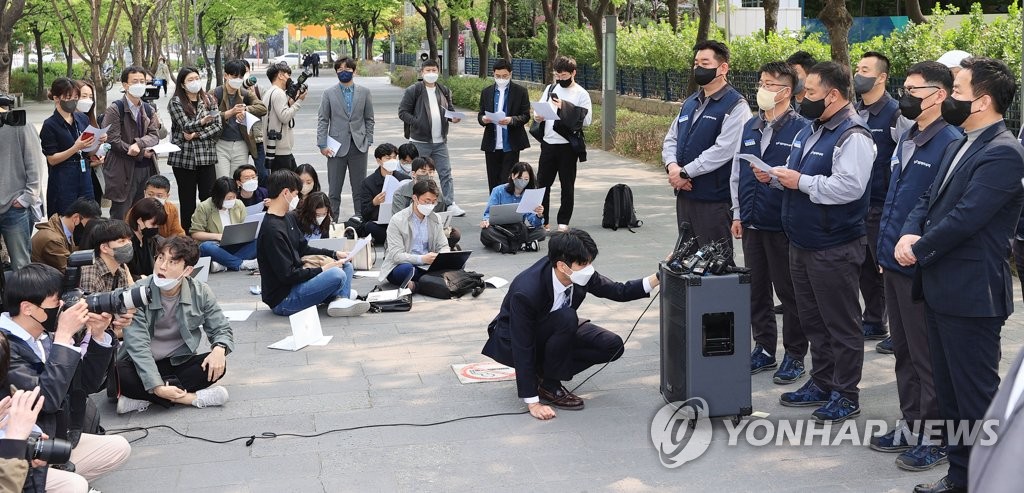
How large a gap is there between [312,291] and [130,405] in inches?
94.0

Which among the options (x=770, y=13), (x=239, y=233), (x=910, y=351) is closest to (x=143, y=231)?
(x=239, y=233)

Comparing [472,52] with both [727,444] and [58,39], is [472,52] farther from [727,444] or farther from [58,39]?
[727,444]

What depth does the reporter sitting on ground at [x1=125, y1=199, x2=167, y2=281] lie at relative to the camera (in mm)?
8523

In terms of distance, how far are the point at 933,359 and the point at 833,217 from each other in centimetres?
113

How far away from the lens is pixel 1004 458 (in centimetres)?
204

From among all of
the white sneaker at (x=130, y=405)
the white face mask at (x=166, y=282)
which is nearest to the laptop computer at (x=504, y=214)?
the white face mask at (x=166, y=282)

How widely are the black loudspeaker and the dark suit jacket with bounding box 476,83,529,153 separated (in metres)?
6.62

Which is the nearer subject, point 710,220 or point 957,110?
point 957,110

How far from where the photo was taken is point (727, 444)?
5.99 m

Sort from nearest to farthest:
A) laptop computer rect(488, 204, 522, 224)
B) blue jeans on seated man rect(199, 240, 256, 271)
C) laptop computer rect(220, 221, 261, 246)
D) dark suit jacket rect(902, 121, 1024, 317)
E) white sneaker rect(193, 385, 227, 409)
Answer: dark suit jacket rect(902, 121, 1024, 317) → white sneaker rect(193, 385, 227, 409) → laptop computer rect(220, 221, 261, 246) → blue jeans on seated man rect(199, 240, 256, 271) → laptop computer rect(488, 204, 522, 224)

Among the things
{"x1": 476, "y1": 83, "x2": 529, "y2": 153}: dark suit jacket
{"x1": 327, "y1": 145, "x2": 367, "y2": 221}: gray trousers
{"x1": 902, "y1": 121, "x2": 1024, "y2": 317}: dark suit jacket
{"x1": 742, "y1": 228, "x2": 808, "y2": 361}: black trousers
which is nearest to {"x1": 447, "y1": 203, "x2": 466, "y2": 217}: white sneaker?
{"x1": 476, "y1": 83, "x2": 529, "y2": 153}: dark suit jacket

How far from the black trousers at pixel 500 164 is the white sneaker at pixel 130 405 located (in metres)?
6.63

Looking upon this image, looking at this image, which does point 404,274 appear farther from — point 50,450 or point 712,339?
point 50,450

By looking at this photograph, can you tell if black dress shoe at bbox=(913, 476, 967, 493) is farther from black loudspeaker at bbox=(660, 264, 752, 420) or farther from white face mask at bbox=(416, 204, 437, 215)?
white face mask at bbox=(416, 204, 437, 215)
